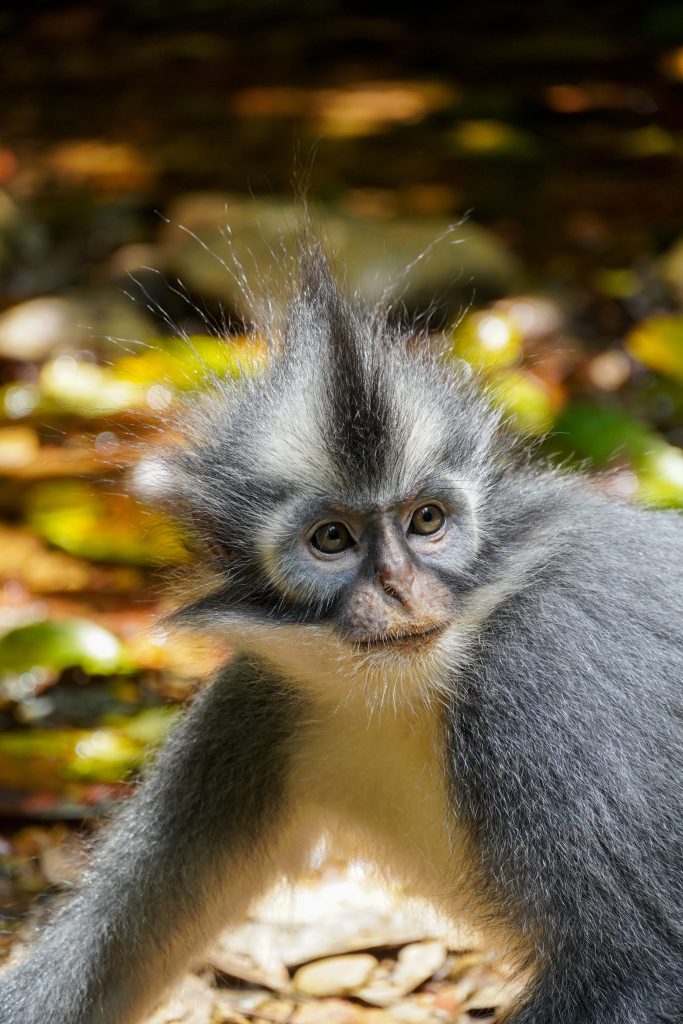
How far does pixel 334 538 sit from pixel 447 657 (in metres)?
0.40

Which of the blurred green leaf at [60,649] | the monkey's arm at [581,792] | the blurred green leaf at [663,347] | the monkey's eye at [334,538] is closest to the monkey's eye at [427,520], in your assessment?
the monkey's eye at [334,538]

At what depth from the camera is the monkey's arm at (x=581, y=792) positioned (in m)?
3.25

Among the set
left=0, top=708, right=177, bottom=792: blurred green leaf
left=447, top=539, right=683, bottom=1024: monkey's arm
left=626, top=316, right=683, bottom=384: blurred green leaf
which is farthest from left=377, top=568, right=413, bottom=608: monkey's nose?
left=626, top=316, right=683, bottom=384: blurred green leaf

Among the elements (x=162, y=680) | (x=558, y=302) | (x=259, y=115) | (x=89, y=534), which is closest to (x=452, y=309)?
(x=558, y=302)

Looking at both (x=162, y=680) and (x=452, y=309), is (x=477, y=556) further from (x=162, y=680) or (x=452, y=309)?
(x=452, y=309)

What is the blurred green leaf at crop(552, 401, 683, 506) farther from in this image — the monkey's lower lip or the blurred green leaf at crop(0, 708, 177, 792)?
the monkey's lower lip

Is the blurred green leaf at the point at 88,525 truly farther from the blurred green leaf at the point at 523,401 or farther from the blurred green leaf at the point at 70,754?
the blurred green leaf at the point at 523,401

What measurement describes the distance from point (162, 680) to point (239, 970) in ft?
5.41

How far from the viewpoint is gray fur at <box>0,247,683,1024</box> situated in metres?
3.30

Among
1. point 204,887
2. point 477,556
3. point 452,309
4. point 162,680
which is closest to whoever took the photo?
point 477,556

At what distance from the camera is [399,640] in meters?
3.35

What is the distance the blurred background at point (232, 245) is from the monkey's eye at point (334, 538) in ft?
2.23

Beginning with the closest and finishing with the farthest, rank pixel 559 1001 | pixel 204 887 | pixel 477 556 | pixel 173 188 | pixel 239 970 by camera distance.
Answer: pixel 559 1001
pixel 477 556
pixel 204 887
pixel 239 970
pixel 173 188

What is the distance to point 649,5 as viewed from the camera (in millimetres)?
14414
